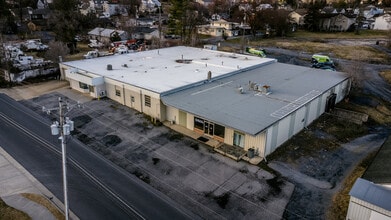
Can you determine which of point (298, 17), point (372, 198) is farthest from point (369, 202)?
point (298, 17)

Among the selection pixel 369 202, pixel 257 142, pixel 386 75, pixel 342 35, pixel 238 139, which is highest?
pixel 342 35

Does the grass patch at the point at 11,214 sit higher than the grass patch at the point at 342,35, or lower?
lower

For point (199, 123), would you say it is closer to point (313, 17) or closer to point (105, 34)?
point (105, 34)

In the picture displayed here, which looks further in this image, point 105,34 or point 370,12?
point 370,12

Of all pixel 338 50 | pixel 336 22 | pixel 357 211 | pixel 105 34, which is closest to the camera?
pixel 357 211

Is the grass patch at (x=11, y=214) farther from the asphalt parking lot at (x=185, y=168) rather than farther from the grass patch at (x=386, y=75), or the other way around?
the grass patch at (x=386, y=75)

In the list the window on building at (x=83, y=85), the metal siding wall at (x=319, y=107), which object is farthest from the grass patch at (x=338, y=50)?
the window on building at (x=83, y=85)

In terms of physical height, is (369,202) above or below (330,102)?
below

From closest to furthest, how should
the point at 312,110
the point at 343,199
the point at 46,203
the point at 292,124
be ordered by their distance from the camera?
1. the point at 46,203
2. the point at 343,199
3. the point at 292,124
4. the point at 312,110
